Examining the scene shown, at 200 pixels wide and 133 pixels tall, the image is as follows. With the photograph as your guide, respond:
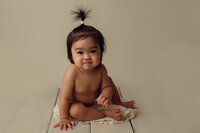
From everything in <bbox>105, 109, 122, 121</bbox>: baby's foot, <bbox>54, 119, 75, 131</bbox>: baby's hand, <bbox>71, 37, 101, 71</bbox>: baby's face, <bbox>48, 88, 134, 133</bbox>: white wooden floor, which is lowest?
<bbox>48, 88, 134, 133</bbox>: white wooden floor

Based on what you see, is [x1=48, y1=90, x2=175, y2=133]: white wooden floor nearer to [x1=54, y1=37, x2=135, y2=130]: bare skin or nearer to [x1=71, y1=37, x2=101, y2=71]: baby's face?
[x1=54, y1=37, x2=135, y2=130]: bare skin

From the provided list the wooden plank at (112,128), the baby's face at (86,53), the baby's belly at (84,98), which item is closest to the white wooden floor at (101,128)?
the wooden plank at (112,128)

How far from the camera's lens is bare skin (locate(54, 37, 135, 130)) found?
3.60 feet

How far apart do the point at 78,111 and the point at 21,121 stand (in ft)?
Result: 0.81

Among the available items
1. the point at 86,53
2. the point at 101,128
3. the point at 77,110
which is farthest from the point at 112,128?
the point at 86,53

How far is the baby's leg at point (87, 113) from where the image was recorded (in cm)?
116

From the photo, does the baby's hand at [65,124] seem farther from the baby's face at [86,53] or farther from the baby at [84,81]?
the baby's face at [86,53]

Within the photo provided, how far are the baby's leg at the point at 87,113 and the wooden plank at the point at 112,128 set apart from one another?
39 millimetres

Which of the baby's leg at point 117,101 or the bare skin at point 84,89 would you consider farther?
the baby's leg at point 117,101

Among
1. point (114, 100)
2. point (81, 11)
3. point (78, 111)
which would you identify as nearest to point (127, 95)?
point (114, 100)

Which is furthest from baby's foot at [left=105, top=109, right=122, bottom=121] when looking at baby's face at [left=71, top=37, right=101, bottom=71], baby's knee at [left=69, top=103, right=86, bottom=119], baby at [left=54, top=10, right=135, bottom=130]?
baby's face at [left=71, top=37, right=101, bottom=71]


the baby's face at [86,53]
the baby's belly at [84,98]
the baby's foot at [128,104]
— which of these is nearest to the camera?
the baby's face at [86,53]

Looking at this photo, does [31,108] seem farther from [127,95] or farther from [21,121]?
[127,95]

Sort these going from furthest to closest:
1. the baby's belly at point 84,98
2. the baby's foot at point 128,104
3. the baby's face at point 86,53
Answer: the baby's foot at point 128,104 < the baby's belly at point 84,98 < the baby's face at point 86,53
